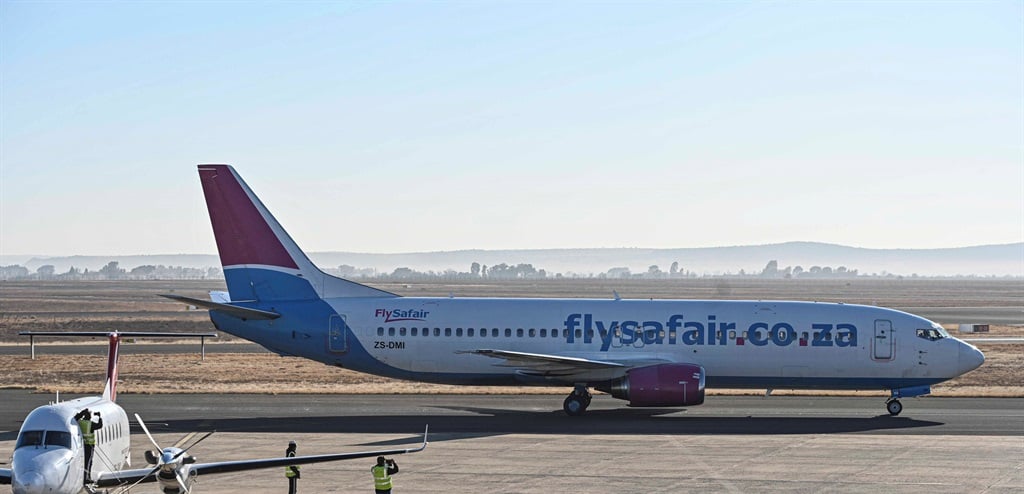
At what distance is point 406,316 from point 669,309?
8.06m

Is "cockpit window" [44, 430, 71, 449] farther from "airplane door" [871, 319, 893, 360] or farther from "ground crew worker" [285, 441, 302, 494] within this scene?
"airplane door" [871, 319, 893, 360]

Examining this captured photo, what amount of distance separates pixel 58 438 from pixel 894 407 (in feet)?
81.1

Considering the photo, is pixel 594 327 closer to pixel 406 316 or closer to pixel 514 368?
pixel 514 368

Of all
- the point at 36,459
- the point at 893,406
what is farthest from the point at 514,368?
the point at 36,459

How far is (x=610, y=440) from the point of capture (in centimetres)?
2859

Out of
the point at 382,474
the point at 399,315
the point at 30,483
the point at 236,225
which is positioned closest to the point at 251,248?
the point at 236,225

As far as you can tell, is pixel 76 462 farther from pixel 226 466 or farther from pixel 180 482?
pixel 226 466

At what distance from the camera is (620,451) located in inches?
1056

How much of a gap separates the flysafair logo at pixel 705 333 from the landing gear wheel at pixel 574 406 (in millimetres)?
1768

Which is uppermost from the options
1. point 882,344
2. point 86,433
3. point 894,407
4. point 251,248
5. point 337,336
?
point 251,248

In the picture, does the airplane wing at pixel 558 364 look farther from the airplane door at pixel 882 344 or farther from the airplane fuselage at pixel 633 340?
the airplane door at pixel 882 344

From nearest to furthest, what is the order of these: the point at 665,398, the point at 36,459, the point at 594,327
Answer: the point at 36,459 → the point at 665,398 → the point at 594,327

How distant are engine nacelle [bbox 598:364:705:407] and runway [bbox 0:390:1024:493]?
0.62 m

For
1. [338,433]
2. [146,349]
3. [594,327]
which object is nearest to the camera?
[338,433]
